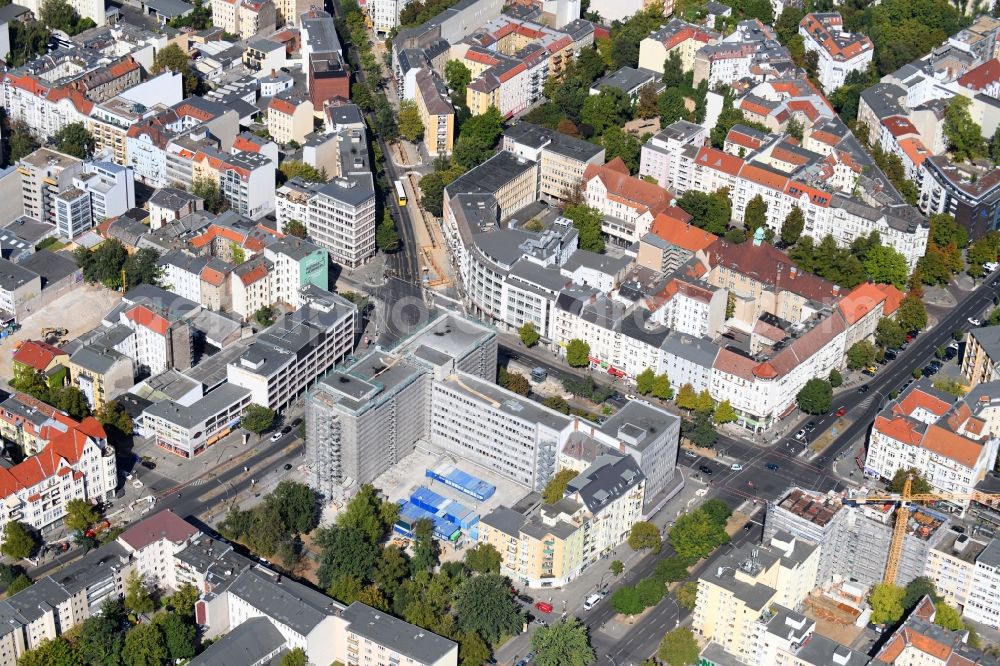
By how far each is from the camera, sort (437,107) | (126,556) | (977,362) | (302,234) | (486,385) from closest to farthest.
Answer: (126,556)
(486,385)
(977,362)
(302,234)
(437,107)

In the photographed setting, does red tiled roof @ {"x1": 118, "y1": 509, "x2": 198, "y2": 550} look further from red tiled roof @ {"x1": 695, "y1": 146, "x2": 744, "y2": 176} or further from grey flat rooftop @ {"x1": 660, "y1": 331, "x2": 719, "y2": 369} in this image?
red tiled roof @ {"x1": 695, "y1": 146, "x2": 744, "y2": 176}

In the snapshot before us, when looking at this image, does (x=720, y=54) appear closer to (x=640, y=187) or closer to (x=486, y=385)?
(x=640, y=187)

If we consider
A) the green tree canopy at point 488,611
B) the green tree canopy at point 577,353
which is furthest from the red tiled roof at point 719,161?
the green tree canopy at point 488,611

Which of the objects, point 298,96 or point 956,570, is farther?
point 298,96

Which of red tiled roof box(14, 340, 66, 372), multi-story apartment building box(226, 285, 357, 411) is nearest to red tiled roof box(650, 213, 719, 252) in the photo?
multi-story apartment building box(226, 285, 357, 411)

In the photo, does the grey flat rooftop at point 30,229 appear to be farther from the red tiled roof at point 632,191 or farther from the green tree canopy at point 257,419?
the red tiled roof at point 632,191

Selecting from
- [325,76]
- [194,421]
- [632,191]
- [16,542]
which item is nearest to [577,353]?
[632,191]

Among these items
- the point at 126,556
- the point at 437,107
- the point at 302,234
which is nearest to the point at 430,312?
the point at 302,234
